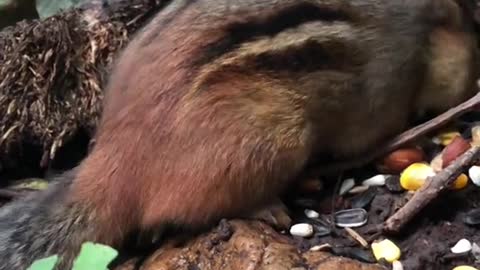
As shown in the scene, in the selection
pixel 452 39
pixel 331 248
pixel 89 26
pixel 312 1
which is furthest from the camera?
pixel 89 26

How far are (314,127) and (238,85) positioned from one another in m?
0.28

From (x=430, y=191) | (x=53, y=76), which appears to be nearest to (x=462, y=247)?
(x=430, y=191)

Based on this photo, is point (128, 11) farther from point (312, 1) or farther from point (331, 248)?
point (331, 248)

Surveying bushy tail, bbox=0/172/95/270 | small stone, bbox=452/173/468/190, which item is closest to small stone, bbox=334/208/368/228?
small stone, bbox=452/173/468/190

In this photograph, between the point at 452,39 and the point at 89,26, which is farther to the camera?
the point at 89,26

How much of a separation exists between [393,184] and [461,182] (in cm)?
19

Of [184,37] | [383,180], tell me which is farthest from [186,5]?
[383,180]

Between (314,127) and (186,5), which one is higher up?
(186,5)

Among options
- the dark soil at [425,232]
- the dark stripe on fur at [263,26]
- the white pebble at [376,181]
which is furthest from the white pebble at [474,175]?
the dark stripe on fur at [263,26]

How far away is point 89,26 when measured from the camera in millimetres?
3525

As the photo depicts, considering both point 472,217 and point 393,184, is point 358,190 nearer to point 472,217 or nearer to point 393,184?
point 393,184

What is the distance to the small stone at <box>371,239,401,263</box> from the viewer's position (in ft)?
8.94

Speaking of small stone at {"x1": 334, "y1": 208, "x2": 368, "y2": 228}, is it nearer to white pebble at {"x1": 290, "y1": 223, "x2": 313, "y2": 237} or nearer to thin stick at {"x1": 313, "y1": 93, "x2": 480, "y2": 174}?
white pebble at {"x1": 290, "y1": 223, "x2": 313, "y2": 237}

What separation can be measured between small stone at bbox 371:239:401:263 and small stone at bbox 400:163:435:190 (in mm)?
219
